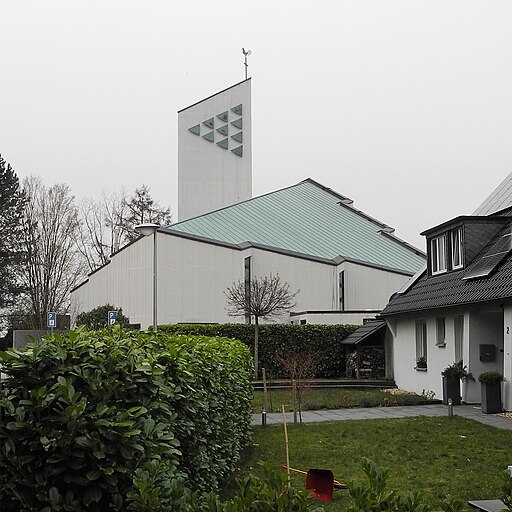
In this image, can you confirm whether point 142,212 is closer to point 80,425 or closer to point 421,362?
point 421,362

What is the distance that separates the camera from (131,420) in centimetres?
549

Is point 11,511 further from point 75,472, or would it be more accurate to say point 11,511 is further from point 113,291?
point 113,291

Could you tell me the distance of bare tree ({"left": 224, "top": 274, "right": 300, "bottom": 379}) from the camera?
34.6 meters

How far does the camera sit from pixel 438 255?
25453mm

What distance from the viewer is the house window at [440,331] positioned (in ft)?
77.3

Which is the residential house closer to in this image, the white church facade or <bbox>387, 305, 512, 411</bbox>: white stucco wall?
<bbox>387, 305, 512, 411</bbox>: white stucco wall

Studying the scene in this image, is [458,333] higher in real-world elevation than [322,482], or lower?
higher

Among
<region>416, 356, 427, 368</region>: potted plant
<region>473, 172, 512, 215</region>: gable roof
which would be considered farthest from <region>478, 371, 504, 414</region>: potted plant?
<region>473, 172, 512, 215</region>: gable roof

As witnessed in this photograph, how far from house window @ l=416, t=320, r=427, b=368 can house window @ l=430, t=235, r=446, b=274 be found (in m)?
1.62

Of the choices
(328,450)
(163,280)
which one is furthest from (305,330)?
(328,450)

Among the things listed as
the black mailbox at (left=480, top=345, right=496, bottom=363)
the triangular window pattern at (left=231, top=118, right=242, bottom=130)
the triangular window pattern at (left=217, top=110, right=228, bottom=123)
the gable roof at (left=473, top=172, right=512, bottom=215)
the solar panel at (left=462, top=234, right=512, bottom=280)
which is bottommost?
Answer: the black mailbox at (left=480, top=345, right=496, bottom=363)

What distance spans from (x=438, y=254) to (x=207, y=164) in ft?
103

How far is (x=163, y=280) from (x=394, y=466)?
31890 millimetres

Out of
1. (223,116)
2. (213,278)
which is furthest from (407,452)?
(223,116)
